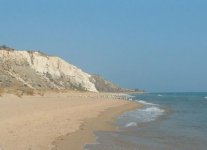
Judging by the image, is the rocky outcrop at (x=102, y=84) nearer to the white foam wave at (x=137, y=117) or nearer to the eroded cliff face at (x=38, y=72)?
the eroded cliff face at (x=38, y=72)

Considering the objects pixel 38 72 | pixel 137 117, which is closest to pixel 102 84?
pixel 38 72

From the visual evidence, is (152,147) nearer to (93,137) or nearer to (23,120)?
(93,137)

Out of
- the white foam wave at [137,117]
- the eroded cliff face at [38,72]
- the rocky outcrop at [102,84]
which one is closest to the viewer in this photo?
the white foam wave at [137,117]

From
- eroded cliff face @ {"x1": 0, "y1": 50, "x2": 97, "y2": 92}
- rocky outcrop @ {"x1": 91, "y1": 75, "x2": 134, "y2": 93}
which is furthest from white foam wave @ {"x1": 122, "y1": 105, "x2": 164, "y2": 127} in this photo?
rocky outcrop @ {"x1": 91, "y1": 75, "x2": 134, "y2": 93}

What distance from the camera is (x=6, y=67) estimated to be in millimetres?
89062

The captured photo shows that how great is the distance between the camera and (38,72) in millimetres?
100250

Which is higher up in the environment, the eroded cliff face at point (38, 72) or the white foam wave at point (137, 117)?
the eroded cliff face at point (38, 72)

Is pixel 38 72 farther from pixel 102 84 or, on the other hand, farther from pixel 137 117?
pixel 137 117

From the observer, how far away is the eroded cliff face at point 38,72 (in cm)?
8731

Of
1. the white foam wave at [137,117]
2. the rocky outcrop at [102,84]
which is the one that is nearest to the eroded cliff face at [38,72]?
the rocky outcrop at [102,84]

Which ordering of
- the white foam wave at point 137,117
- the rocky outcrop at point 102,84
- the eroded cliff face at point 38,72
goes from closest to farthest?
1. the white foam wave at point 137,117
2. the eroded cliff face at point 38,72
3. the rocky outcrop at point 102,84

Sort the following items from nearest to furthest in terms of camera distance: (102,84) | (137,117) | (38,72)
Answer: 1. (137,117)
2. (38,72)
3. (102,84)

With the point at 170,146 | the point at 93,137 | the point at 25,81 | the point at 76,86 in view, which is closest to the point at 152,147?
the point at 170,146

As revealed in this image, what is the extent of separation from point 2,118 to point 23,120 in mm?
905
